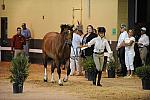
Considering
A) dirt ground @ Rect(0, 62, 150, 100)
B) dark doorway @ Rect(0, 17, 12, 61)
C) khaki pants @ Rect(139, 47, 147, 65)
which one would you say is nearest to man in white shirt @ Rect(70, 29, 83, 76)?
dirt ground @ Rect(0, 62, 150, 100)

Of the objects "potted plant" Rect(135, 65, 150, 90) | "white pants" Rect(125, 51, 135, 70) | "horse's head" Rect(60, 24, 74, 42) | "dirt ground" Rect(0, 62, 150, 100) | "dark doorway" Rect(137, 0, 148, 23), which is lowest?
"dirt ground" Rect(0, 62, 150, 100)

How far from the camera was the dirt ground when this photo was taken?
40.2ft

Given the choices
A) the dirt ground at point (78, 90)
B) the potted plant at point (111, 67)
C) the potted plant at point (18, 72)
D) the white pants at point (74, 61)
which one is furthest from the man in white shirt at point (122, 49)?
the potted plant at point (18, 72)

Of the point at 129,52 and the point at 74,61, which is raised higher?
the point at 129,52

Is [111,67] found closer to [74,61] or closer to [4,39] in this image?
[74,61]

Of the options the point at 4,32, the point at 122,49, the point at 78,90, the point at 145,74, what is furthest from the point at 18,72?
the point at 4,32

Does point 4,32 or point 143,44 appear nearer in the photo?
point 143,44

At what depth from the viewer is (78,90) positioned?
1370 centimetres

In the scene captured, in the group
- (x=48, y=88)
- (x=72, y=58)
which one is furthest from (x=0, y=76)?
(x=48, y=88)

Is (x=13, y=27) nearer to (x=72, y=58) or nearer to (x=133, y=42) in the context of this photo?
(x=72, y=58)

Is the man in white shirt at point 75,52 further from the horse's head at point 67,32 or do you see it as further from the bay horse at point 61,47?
the horse's head at point 67,32

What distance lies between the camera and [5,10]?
26812 millimetres

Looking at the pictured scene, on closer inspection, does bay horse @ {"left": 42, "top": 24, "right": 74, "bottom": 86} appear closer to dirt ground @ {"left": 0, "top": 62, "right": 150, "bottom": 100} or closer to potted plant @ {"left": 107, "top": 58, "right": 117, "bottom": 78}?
dirt ground @ {"left": 0, "top": 62, "right": 150, "bottom": 100}

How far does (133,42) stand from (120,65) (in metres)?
1.43
